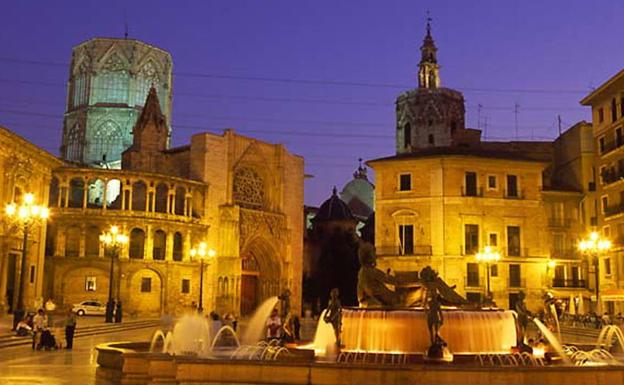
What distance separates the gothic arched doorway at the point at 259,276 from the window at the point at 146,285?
10.1 meters

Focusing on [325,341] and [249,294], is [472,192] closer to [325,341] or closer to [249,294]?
[249,294]

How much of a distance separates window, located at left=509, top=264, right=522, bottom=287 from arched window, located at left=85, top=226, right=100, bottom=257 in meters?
28.4

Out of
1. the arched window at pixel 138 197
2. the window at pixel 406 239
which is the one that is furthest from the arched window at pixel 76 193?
the window at pixel 406 239

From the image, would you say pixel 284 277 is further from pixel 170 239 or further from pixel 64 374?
pixel 64 374

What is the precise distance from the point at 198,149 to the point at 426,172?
1857 centimetres

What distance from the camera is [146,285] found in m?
50.4

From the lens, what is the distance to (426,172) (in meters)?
48.6

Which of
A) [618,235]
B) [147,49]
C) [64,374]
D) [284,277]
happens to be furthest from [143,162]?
[64,374]

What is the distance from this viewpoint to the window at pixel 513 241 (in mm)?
47719

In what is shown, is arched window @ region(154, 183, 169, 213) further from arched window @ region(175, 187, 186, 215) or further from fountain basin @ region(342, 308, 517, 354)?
fountain basin @ region(342, 308, 517, 354)

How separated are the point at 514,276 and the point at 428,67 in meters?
49.1

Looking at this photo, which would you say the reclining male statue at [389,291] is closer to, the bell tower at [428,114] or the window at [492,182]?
the window at [492,182]

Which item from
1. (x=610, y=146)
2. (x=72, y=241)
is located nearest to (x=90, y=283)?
(x=72, y=241)

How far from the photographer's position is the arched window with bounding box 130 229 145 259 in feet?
167
